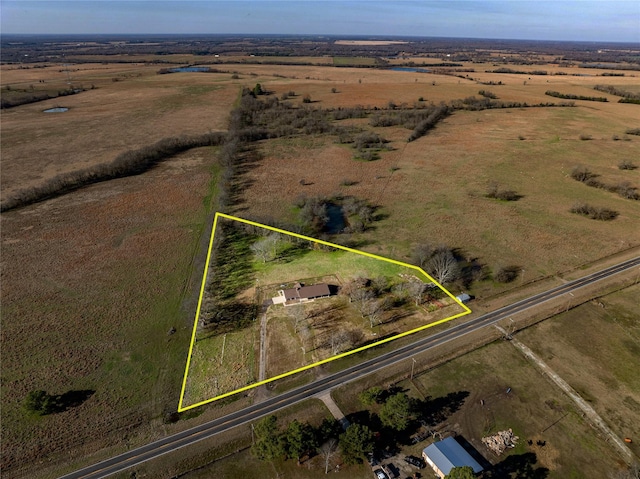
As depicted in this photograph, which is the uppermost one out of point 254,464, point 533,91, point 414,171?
point 533,91

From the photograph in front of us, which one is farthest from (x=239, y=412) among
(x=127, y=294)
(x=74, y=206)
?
(x=74, y=206)

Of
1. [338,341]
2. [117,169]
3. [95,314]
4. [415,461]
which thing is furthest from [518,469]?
[117,169]

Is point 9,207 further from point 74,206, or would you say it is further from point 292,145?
point 292,145

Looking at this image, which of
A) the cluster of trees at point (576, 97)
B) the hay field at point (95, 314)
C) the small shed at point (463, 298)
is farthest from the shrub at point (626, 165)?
the hay field at point (95, 314)

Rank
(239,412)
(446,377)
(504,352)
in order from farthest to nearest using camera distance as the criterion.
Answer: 1. (504,352)
2. (446,377)
3. (239,412)

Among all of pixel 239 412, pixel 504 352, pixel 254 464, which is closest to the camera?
pixel 254 464

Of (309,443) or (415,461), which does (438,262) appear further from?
(309,443)

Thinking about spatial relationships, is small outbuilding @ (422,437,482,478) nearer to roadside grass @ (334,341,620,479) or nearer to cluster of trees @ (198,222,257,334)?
roadside grass @ (334,341,620,479)
